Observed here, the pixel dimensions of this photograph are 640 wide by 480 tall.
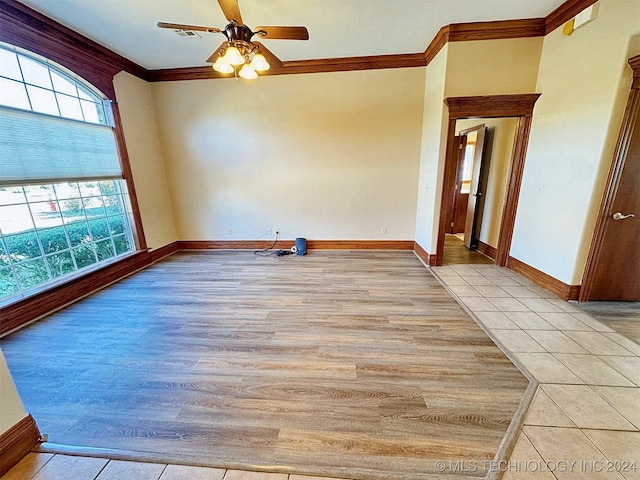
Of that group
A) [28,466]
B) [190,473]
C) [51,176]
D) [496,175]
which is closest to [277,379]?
[190,473]

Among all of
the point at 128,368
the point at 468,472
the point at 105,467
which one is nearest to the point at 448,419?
the point at 468,472

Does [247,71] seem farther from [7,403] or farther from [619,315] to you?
[619,315]

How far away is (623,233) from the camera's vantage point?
268 centimetres

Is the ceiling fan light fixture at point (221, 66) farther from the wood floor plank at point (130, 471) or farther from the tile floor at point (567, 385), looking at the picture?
the tile floor at point (567, 385)

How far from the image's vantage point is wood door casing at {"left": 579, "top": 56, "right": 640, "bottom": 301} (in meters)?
2.44

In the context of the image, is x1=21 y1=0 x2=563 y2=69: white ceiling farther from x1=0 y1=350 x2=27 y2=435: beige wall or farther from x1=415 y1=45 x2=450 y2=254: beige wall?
x1=0 y1=350 x2=27 y2=435: beige wall

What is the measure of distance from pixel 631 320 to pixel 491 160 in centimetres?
292

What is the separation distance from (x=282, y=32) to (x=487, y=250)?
177 inches

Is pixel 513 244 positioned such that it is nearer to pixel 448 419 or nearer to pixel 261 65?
pixel 448 419

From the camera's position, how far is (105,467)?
1357 millimetres

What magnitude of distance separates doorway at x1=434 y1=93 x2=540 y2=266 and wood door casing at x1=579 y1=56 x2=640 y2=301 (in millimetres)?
1076

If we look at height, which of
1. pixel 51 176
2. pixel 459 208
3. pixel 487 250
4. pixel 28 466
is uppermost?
pixel 51 176

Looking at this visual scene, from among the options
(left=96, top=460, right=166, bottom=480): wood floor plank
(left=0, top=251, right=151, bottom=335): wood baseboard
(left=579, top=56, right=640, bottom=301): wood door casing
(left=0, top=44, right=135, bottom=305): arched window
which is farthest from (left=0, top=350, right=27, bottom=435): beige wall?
(left=579, top=56, right=640, bottom=301): wood door casing

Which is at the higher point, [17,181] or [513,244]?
[17,181]
